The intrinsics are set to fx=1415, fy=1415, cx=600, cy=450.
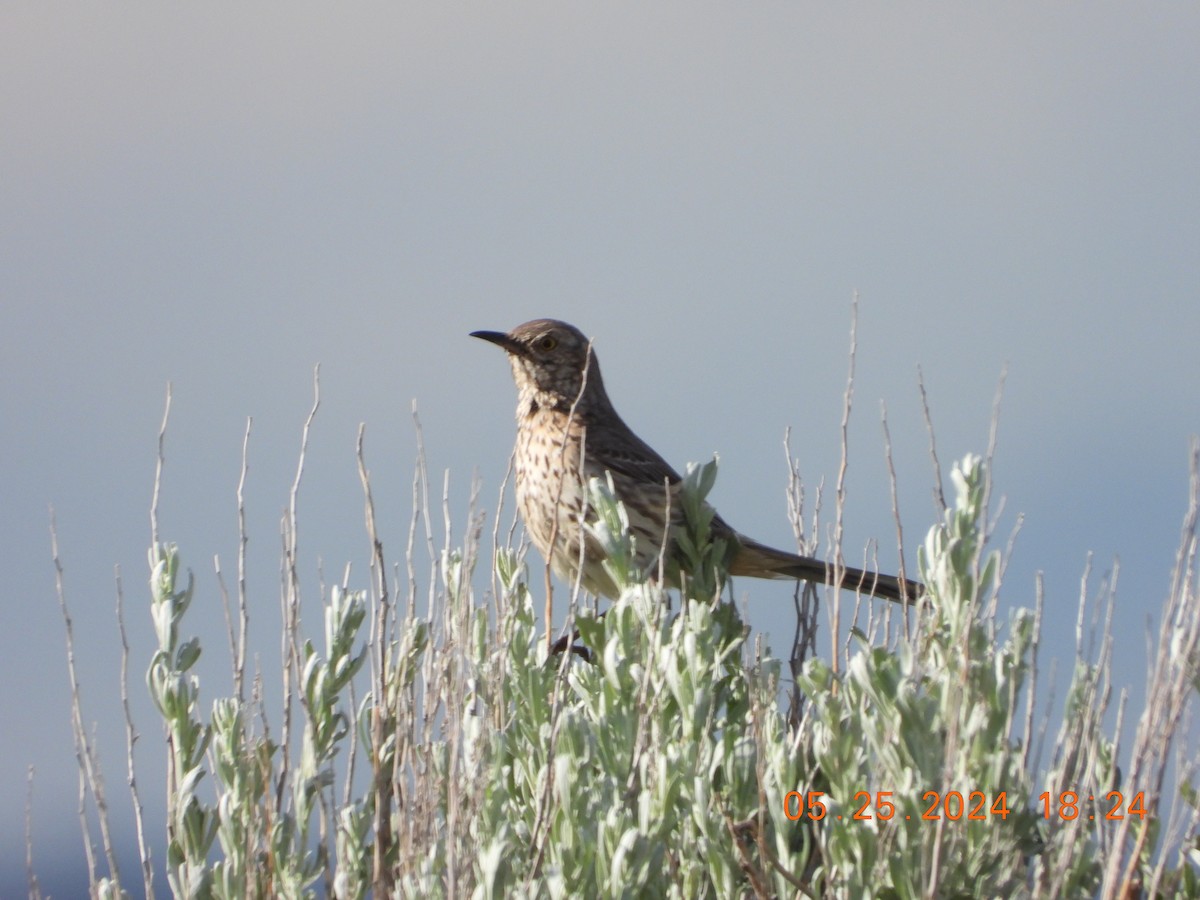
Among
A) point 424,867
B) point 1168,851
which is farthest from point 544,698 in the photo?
point 1168,851

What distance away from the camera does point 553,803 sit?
3.58 meters

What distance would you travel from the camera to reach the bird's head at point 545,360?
688cm

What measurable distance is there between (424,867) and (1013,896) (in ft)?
4.56

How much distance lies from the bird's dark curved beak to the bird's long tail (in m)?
1.60

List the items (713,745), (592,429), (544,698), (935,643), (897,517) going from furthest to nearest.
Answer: (592,429), (897,517), (544,698), (713,745), (935,643)

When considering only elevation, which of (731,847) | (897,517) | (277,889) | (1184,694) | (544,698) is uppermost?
(897,517)

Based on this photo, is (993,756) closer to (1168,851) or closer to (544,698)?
(1168,851)

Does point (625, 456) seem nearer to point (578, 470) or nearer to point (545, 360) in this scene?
point (578, 470)
